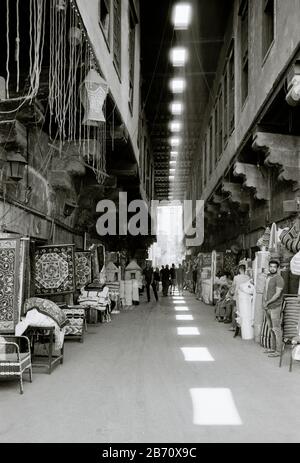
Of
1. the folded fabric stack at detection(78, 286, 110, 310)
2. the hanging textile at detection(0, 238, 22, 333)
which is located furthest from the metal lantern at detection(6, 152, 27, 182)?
the folded fabric stack at detection(78, 286, 110, 310)

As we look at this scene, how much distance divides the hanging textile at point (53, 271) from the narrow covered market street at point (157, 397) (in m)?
1.11

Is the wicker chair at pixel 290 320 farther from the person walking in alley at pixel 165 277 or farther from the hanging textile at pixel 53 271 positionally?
the person walking in alley at pixel 165 277

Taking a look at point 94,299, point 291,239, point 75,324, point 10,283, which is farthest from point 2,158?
point 94,299

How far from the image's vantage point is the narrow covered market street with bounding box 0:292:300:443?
4.52 m

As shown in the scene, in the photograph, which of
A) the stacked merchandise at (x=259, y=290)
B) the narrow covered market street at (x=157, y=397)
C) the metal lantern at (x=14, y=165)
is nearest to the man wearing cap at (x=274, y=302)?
the narrow covered market street at (x=157, y=397)

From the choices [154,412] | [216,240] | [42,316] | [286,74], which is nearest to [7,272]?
[42,316]

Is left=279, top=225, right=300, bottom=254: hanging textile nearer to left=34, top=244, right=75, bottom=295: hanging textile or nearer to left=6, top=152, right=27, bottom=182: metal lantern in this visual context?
left=34, top=244, right=75, bottom=295: hanging textile

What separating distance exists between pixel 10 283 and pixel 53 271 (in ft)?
9.79

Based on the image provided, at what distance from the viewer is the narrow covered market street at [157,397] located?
452 centimetres

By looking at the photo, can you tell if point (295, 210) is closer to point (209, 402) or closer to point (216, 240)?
point (209, 402)

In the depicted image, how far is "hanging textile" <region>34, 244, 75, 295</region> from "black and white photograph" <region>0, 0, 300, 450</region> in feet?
0.09

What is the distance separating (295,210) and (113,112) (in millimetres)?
4569

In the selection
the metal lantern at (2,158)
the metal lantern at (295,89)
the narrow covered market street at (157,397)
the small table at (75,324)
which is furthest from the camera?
the small table at (75,324)

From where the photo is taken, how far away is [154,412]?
5.20 meters
